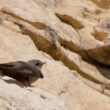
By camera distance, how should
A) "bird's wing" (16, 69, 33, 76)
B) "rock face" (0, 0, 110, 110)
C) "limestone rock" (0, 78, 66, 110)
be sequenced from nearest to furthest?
1. "limestone rock" (0, 78, 66, 110)
2. "bird's wing" (16, 69, 33, 76)
3. "rock face" (0, 0, 110, 110)

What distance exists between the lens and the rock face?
12.9 metres

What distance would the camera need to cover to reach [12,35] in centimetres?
1382

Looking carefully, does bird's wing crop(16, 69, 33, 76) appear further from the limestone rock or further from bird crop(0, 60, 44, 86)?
the limestone rock

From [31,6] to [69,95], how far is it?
4.23 m

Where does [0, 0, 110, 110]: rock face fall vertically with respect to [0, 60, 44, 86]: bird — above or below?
below

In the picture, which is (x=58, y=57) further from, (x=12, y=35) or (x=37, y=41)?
(x=12, y=35)

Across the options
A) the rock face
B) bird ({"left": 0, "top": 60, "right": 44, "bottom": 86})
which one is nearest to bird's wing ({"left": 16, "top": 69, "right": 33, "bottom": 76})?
bird ({"left": 0, "top": 60, "right": 44, "bottom": 86})

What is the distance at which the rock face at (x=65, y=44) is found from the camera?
507 inches

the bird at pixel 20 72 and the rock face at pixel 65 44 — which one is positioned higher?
the bird at pixel 20 72

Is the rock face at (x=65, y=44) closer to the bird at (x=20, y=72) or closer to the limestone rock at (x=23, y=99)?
the bird at (x=20, y=72)

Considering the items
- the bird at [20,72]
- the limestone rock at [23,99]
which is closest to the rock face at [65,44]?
the bird at [20,72]

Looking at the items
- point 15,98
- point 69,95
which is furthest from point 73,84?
point 15,98

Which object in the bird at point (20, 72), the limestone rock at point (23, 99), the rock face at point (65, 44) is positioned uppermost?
the limestone rock at point (23, 99)

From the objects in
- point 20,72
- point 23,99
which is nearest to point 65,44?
point 20,72
